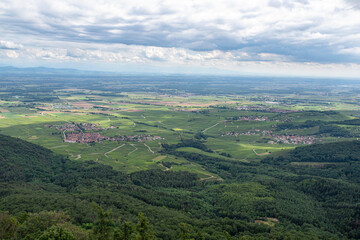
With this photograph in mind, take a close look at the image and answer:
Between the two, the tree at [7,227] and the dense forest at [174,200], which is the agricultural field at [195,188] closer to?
the dense forest at [174,200]

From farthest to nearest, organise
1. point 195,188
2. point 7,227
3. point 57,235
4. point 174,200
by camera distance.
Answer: point 195,188 → point 174,200 → point 7,227 → point 57,235

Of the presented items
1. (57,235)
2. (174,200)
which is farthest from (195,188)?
(57,235)

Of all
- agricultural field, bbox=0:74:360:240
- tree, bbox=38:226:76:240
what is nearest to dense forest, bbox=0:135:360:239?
tree, bbox=38:226:76:240

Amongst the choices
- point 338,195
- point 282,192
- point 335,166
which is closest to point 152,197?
point 282,192

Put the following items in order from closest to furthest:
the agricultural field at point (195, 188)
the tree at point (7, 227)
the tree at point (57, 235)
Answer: the tree at point (57, 235) → the tree at point (7, 227) → the agricultural field at point (195, 188)

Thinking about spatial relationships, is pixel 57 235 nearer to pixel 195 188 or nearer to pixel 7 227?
pixel 7 227

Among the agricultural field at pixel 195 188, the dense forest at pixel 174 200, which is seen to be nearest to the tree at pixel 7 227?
the dense forest at pixel 174 200

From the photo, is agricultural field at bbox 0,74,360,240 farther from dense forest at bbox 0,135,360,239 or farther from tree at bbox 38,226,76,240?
tree at bbox 38,226,76,240

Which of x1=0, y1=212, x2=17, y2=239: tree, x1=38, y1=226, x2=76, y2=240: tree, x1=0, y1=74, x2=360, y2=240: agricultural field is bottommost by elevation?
x1=0, y1=74, x2=360, y2=240: agricultural field
